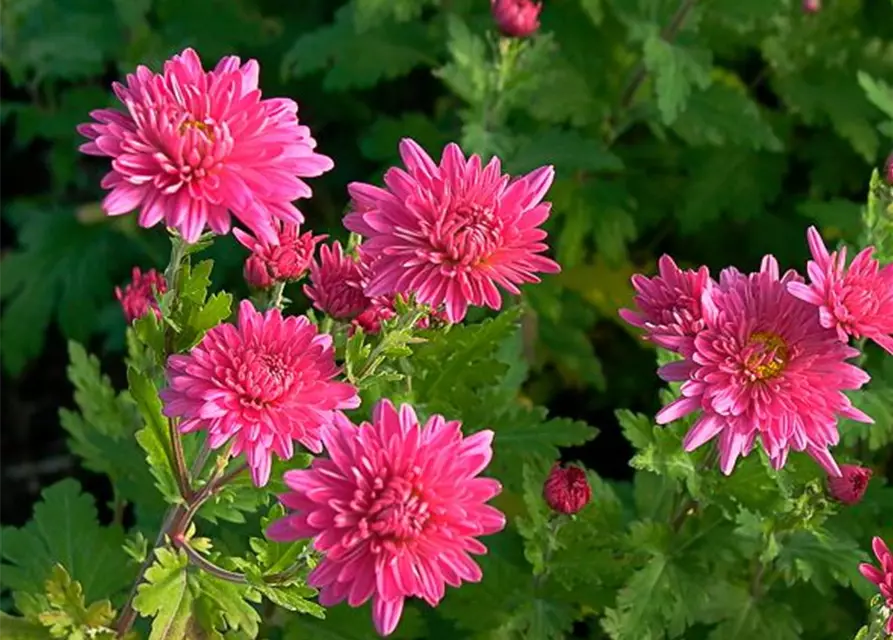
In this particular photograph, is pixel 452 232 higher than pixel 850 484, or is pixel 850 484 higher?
pixel 452 232

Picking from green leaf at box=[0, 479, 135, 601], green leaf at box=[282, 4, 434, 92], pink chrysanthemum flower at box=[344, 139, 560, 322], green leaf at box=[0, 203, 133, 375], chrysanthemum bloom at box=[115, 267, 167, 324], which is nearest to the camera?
pink chrysanthemum flower at box=[344, 139, 560, 322]

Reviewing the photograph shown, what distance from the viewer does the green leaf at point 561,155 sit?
2801 mm

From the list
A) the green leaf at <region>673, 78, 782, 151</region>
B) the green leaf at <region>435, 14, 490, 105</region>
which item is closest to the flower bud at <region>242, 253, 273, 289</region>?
the green leaf at <region>435, 14, 490, 105</region>

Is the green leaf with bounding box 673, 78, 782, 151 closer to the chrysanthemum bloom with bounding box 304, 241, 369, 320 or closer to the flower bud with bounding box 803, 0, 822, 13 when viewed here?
the flower bud with bounding box 803, 0, 822, 13

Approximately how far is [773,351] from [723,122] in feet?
5.05

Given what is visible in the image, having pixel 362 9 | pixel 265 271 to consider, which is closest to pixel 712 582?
pixel 265 271

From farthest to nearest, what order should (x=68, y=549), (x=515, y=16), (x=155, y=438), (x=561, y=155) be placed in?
(x=561, y=155) < (x=515, y=16) < (x=68, y=549) < (x=155, y=438)

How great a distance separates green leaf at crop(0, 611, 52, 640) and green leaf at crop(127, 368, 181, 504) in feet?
1.30

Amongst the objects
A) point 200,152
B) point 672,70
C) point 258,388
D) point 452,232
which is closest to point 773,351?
point 452,232

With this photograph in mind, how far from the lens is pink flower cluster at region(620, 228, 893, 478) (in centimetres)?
156

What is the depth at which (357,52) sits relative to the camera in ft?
10.4

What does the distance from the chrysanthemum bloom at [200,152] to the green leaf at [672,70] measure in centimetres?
151

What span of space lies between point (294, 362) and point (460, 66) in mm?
1422

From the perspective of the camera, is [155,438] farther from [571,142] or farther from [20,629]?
[571,142]
